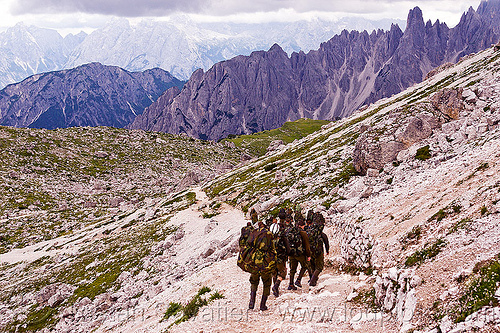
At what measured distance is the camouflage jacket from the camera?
12334mm

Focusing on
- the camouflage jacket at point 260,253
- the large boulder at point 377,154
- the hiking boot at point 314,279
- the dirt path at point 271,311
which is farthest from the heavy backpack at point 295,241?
the large boulder at point 377,154

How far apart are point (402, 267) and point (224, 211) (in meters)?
37.4

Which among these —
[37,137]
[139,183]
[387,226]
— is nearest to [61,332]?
[387,226]

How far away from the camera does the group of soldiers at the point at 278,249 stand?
1242cm

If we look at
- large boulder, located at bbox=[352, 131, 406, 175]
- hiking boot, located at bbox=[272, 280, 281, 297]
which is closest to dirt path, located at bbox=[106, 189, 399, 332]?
hiking boot, located at bbox=[272, 280, 281, 297]

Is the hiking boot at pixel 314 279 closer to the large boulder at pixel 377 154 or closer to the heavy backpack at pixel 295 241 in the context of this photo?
the heavy backpack at pixel 295 241

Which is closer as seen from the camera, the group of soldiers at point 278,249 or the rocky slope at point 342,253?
the rocky slope at point 342,253

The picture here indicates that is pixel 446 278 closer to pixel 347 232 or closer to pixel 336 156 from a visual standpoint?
pixel 347 232

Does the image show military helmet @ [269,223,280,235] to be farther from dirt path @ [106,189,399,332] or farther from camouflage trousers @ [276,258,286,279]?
dirt path @ [106,189,399,332]

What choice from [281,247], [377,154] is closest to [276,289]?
[281,247]

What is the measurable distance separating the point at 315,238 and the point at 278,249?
1908 mm

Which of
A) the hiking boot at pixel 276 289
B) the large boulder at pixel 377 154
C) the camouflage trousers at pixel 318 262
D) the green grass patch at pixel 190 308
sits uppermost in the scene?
the large boulder at pixel 377 154

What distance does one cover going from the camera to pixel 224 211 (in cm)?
4750

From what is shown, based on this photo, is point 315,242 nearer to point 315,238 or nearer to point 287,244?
point 315,238
